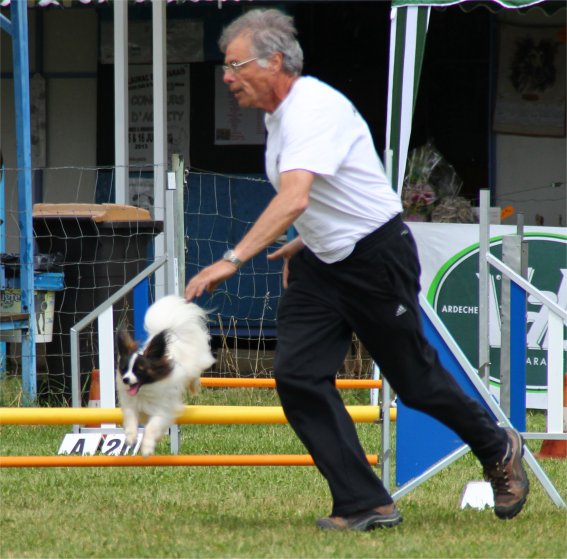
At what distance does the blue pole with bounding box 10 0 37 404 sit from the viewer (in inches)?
339

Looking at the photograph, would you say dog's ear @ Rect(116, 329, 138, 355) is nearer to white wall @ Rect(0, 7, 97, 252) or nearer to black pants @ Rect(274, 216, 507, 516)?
black pants @ Rect(274, 216, 507, 516)

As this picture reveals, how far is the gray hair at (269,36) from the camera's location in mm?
4199

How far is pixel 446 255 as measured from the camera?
8.27m

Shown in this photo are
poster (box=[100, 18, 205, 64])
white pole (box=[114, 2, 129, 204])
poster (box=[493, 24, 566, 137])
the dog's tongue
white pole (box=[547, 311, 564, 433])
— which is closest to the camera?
the dog's tongue

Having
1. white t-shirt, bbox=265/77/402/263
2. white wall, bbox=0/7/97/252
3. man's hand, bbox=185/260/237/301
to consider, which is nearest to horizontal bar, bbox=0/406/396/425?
white t-shirt, bbox=265/77/402/263

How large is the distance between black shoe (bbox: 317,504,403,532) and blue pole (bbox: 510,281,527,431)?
77 centimetres

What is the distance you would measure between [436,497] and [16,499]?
1.98 m

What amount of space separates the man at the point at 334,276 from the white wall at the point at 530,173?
6699 mm

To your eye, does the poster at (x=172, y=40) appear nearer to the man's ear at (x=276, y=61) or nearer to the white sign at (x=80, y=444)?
the white sign at (x=80, y=444)

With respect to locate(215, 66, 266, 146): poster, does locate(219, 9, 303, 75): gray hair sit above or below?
above

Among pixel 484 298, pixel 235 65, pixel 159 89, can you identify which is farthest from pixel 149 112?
pixel 235 65

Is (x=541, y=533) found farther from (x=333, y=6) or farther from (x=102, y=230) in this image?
(x=333, y=6)

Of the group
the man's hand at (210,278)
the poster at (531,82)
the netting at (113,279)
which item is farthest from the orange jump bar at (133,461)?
the poster at (531,82)

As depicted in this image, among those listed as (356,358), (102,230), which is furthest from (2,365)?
(356,358)
